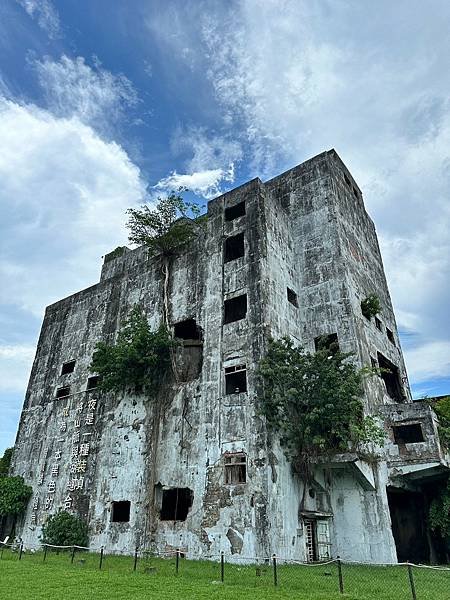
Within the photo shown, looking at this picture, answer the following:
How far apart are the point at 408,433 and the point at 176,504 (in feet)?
32.9

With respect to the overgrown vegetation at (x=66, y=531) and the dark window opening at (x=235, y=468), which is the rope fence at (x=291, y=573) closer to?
the overgrown vegetation at (x=66, y=531)

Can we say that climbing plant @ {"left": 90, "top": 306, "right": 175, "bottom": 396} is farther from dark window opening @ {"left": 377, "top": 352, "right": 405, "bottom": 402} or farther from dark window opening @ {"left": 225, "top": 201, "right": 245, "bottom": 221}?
dark window opening @ {"left": 377, "top": 352, "right": 405, "bottom": 402}

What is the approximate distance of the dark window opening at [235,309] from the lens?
21.1m

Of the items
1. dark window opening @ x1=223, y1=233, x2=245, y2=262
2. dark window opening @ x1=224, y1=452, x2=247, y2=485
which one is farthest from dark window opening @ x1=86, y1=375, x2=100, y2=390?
dark window opening @ x1=224, y1=452, x2=247, y2=485

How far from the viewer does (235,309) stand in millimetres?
21594

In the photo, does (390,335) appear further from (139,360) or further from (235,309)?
(139,360)

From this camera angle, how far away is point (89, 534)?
20.7 meters

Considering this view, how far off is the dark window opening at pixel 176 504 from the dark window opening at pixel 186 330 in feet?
22.8

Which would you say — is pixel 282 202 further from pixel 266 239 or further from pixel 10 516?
pixel 10 516

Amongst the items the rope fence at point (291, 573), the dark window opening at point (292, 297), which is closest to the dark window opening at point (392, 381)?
the dark window opening at point (292, 297)

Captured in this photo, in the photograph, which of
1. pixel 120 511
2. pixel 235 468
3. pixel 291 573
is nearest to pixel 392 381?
pixel 235 468

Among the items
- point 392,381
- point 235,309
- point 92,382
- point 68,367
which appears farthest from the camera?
point 68,367

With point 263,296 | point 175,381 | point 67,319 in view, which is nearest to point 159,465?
point 175,381

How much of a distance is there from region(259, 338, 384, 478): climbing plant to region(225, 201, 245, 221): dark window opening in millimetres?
8368
